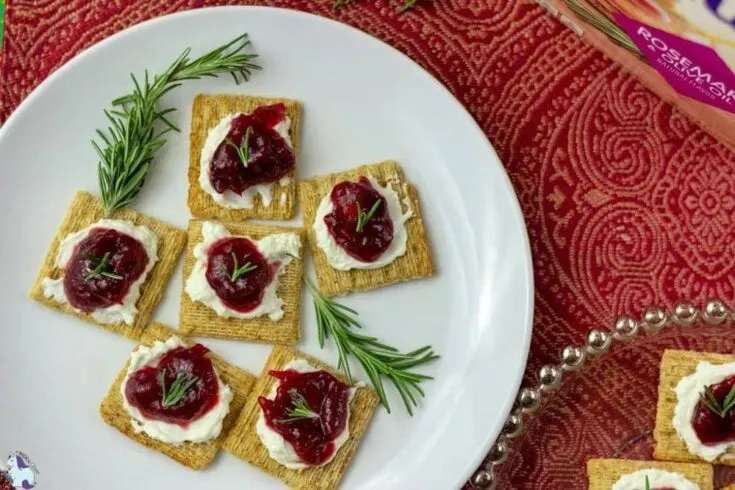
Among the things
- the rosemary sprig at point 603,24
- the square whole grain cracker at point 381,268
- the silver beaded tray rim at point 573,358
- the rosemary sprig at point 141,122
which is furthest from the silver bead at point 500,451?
the rosemary sprig at point 141,122

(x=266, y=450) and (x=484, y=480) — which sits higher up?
(x=484, y=480)

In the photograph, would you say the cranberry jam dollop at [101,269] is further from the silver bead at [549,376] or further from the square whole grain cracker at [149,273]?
the silver bead at [549,376]

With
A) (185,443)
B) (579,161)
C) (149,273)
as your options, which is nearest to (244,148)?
(149,273)

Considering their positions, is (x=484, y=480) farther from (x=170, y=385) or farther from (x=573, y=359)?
(x=170, y=385)

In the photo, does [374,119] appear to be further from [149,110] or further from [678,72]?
[678,72]

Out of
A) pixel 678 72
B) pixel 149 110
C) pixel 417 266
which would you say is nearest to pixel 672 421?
pixel 417 266

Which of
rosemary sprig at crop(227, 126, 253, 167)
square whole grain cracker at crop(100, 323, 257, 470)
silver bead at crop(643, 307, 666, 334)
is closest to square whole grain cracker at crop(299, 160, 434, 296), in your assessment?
rosemary sprig at crop(227, 126, 253, 167)
